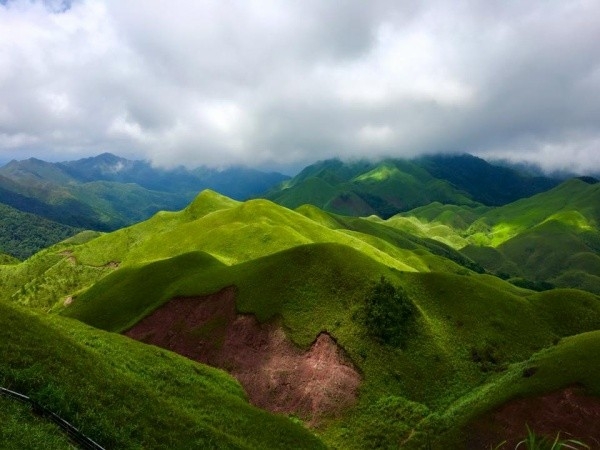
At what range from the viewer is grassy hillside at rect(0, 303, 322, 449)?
26.1m

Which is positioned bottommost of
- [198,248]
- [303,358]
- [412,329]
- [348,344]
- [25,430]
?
[303,358]

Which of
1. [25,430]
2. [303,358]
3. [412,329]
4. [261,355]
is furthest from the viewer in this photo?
[412,329]

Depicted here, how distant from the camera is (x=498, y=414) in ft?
159

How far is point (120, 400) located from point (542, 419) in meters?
40.3

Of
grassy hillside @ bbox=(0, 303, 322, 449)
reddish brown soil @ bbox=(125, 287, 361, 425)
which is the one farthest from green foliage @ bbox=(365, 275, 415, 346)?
grassy hillside @ bbox=(0, 303, 322, 449)

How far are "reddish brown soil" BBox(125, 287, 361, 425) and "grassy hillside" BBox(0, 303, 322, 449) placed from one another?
16235mm

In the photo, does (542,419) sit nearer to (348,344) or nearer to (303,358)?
(348,344)

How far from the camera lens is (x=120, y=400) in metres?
30.1

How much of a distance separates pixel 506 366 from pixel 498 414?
52.2 feet

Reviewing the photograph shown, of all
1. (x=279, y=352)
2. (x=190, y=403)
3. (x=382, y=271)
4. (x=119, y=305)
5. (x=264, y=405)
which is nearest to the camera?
(x=190, y=403)

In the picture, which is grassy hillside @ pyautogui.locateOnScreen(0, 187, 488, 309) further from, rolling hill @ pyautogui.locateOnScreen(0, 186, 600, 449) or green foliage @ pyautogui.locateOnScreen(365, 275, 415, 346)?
green foliage @ pyautogui.locateOnScreen(365, 275, 415, 346)

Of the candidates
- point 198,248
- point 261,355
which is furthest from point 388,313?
point 198,248

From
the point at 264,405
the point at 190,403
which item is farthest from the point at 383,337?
the point at 190,403

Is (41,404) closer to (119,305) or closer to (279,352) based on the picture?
(279,352)
